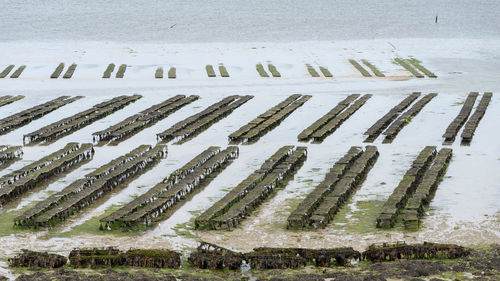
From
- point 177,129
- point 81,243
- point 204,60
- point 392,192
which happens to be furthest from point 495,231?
point 204,60

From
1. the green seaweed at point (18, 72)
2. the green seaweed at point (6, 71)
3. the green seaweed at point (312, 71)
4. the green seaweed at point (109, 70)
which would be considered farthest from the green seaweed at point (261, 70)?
the green seaweed at point (6, 71)

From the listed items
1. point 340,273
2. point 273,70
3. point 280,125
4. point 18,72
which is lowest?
point 340,273

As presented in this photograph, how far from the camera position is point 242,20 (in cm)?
11894

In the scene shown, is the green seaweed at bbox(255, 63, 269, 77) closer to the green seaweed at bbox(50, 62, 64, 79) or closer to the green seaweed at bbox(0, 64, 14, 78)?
the green seaweed at bbox(50, 62, 64, 79)

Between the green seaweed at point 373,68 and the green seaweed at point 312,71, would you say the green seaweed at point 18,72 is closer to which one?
the green seaweed at point 312,71

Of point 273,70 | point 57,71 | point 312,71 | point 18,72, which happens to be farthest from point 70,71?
point 312,71

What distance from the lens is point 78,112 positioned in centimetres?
4688

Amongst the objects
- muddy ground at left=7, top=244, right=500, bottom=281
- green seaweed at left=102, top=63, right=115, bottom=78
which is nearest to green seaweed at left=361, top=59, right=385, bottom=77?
green seaweed at left=102, top=63, right=115, bottom=78

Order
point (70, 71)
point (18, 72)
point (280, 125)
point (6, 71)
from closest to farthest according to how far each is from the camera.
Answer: point (280, 125) → point (70, 71) → point (18, 72) → point (6, 71)

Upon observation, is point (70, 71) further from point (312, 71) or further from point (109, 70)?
point (312, 71)

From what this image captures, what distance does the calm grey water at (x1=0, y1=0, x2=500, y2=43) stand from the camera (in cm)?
9900

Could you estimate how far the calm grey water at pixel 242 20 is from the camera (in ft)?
A: 325

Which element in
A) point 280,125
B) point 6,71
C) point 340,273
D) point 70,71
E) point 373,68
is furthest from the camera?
point 373,68

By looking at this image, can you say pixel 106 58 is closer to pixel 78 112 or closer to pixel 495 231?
pixel 78 112
